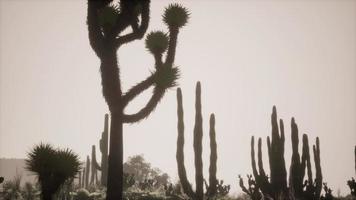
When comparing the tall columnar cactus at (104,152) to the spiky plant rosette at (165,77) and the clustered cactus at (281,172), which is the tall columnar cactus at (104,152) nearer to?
the clustered cactus at (281,172)

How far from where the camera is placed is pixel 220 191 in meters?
19.8

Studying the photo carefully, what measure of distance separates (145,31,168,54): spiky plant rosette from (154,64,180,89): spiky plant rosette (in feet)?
2.27

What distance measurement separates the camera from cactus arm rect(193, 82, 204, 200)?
15.8 meters

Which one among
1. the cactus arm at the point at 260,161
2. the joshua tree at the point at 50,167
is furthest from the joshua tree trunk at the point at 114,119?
the cactus arm at the point at 260,161

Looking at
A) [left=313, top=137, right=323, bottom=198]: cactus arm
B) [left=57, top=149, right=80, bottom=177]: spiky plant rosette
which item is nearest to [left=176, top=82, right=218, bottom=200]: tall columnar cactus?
[left=313, top=137, right=323, bottom=198]: cactus arm

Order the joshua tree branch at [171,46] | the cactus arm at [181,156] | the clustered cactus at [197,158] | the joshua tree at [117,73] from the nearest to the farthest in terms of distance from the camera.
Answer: the joshua tree at [117,73], the joshua tree branch at [171,46], the clustered cactus at [197,158], the cactus arm at [181,156]

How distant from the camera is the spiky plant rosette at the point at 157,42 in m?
10.0

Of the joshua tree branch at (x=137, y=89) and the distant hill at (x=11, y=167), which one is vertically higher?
the distant hill at (x=11, y=167)

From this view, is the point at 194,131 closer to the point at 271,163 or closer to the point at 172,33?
the point at 271,163

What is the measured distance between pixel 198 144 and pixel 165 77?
26.0 ft

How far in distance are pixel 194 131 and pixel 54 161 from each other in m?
9.59

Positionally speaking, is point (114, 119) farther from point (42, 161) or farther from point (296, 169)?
point (296, 169)

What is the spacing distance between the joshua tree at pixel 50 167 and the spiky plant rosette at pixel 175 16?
15.1 ft

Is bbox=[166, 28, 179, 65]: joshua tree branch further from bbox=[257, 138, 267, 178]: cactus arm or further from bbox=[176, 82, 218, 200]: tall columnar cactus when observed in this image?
bbox=[257, 138, 267, 178]: cactus arm
